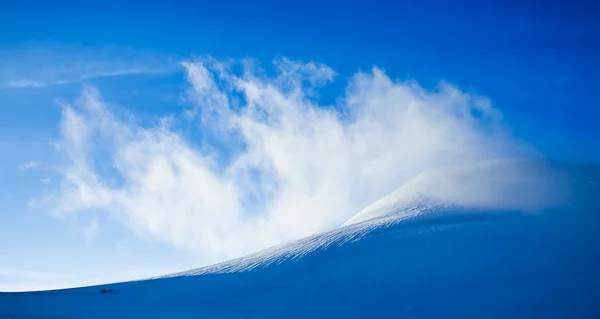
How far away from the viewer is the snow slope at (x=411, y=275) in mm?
26094

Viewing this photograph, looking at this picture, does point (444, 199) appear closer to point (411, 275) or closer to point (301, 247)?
point (301, 247)

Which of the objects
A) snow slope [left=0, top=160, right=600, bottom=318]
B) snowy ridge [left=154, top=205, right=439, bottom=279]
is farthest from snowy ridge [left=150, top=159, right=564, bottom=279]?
snow slope [left=0, top=160, right=600, bottom=318]

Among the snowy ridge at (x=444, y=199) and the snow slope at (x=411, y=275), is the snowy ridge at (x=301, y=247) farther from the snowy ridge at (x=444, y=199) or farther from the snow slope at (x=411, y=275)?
the snow slope at (x=411, y=275)

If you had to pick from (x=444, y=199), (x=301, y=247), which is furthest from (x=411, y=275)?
(x=444, y=199)

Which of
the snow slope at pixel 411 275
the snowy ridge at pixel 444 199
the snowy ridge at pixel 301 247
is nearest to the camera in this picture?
the snow slope at pixel 411 275

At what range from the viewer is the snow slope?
1027 inches

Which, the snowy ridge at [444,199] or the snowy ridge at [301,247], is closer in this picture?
the snowy ridge at [301,247]

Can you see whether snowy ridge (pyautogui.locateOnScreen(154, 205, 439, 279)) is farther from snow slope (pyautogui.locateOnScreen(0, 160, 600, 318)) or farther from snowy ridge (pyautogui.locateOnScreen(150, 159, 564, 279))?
snow slope (pyautogui.locateOnScreen(0, 160, 600, 318))

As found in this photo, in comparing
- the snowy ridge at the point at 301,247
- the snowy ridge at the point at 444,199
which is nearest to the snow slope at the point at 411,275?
the snowy ridge at the point at 301,247

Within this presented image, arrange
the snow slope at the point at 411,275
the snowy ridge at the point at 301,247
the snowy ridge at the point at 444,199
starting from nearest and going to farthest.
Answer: the snow slope at the point at 411,275 < the snowy ridge at the point at 301,247 < the snowy ridge at the point at 444,199

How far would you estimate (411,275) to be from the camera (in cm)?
3031

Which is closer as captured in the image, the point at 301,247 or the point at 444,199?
the point at 301,247

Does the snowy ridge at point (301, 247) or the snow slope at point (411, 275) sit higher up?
the snowy ridge at point (301, 247)

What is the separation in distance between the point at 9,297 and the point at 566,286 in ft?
112
